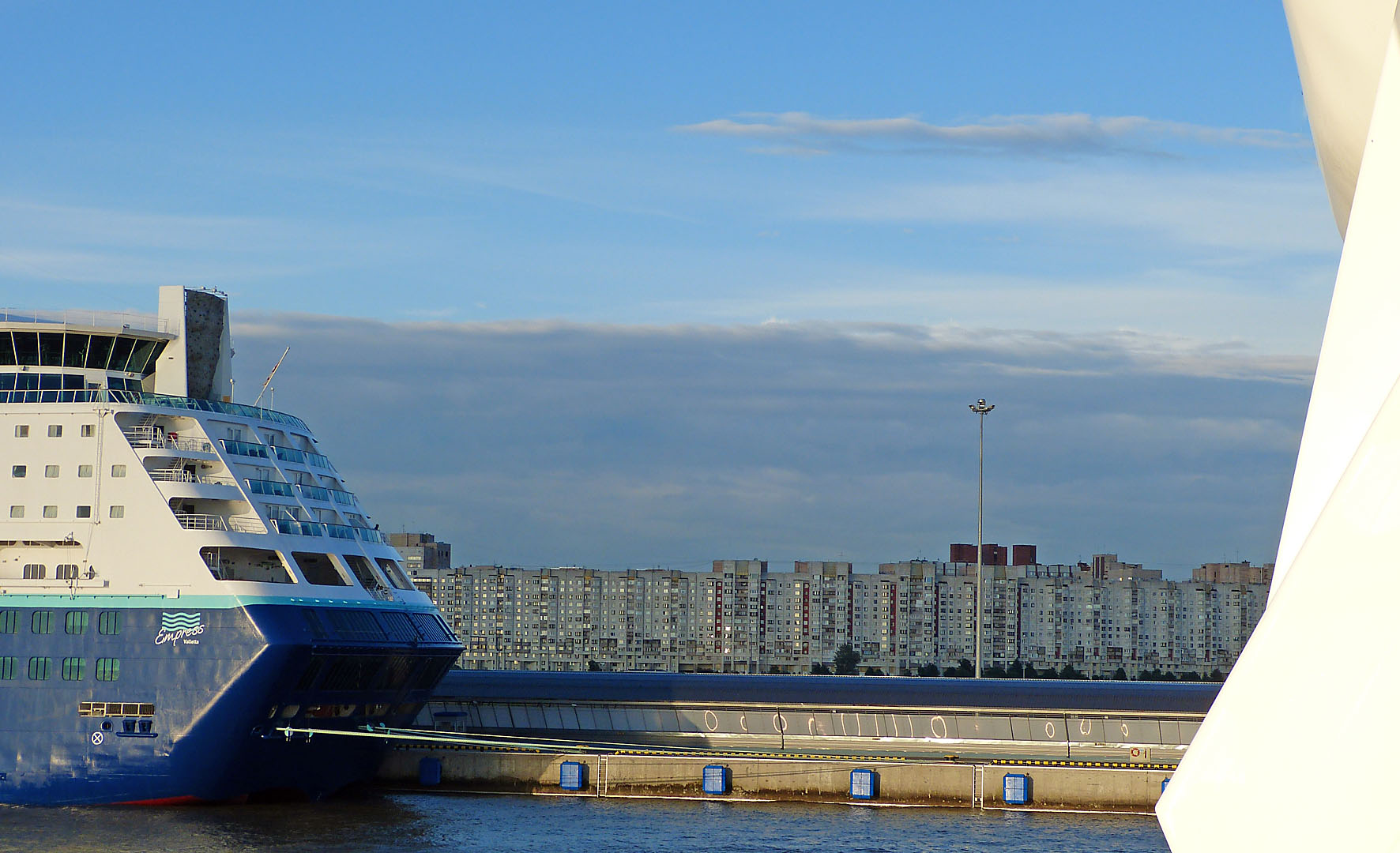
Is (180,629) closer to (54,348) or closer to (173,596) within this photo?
(173,596)

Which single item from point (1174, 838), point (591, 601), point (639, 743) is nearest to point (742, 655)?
point (591, 601)

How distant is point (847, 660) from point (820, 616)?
6153 millimetres

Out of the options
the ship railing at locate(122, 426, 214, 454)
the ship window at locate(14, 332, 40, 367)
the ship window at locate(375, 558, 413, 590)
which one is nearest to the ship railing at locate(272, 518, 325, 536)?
the ship railing at locate(122, 426, 214, 454)

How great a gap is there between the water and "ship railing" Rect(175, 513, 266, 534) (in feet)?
19.6

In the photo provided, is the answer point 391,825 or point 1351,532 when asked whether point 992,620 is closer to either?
point 391,825

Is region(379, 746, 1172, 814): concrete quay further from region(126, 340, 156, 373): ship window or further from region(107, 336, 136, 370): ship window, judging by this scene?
region(107, 336, 136, 370): ship window

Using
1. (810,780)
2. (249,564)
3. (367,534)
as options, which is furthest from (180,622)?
(810,780)

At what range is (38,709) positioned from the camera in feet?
104

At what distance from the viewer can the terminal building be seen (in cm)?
13062

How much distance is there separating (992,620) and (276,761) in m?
108

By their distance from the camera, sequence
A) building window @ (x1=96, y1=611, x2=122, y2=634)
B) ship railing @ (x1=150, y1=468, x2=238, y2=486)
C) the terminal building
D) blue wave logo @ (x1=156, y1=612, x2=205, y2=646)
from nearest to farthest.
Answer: blue wave logo @ (x1=156, y1=612, x2=205, y2=646) → building window @ (x1=96, y1=611, x2=122, y2=634) → ship railing @ (x1=150, y1=468, x2=238, y2=486) → the terminal building

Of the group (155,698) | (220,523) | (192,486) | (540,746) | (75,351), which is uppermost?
(75,351)

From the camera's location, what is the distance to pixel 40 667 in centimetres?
3189

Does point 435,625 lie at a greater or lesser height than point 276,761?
greater
